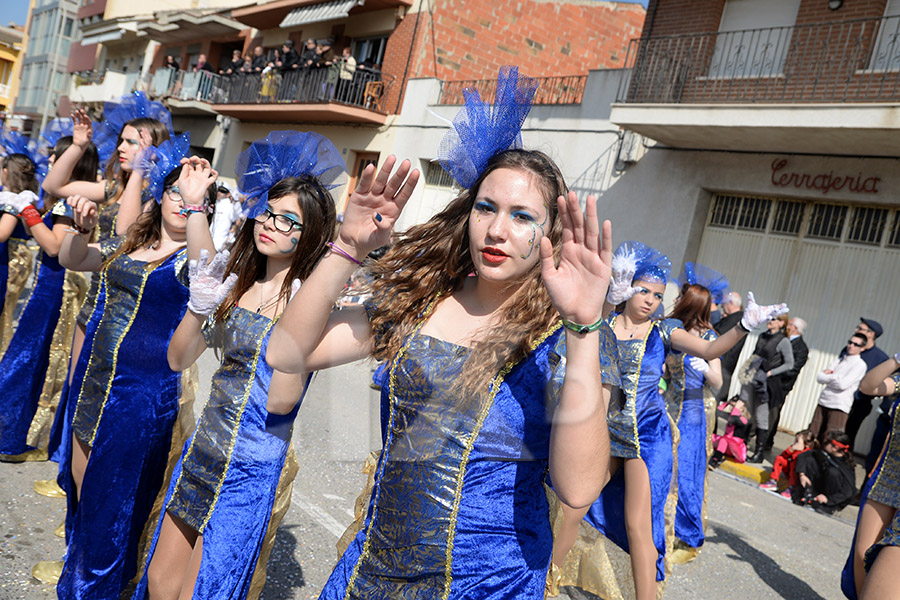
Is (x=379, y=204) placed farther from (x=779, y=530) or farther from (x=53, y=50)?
(x=53, y=50)

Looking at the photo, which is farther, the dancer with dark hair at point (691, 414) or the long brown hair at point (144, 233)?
the dancer with dark hair at point (691, 414)

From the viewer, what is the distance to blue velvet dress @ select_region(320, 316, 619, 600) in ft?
5.87

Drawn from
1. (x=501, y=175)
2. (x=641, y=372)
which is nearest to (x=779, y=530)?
(x=641, y=372)

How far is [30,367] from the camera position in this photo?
5.02m

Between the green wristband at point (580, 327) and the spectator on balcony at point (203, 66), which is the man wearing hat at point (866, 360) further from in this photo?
the spectator on balcony at point (203, 66)

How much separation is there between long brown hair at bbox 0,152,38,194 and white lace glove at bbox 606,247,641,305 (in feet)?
13.1

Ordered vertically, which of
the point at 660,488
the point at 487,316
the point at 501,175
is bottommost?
the point at 660,488

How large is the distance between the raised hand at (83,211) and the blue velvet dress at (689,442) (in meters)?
3.30

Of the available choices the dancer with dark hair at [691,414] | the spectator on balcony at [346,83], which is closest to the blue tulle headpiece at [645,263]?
the dancer with dark hair at [691,414]

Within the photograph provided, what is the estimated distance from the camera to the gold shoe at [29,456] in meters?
4.85

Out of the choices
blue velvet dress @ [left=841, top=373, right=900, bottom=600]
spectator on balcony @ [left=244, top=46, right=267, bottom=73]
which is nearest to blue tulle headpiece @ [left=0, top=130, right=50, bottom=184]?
blue velvet dress @ [left=841, top=373, right=900, bottom=600]

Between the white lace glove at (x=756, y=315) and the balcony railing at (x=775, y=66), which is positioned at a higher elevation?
the balcony railing at (x=775, y=66)

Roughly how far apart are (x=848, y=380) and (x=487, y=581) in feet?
25.5

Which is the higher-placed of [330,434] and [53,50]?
[53,50]
